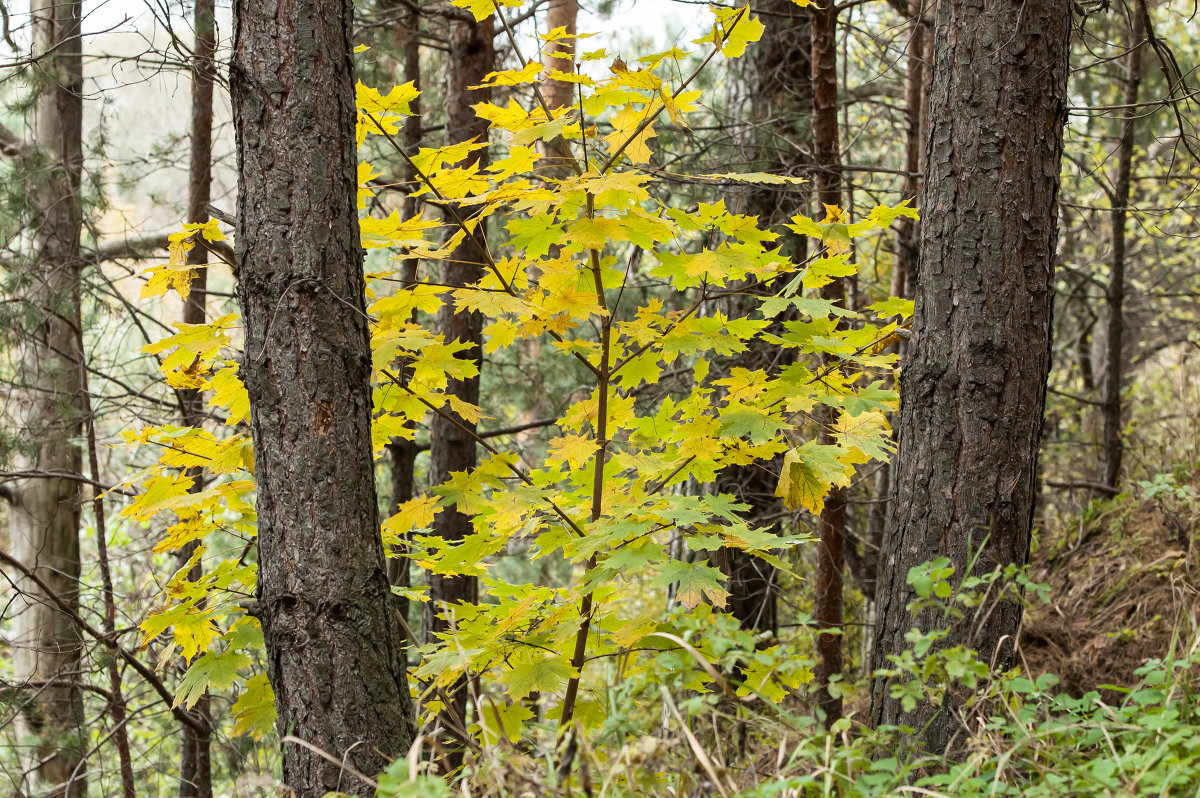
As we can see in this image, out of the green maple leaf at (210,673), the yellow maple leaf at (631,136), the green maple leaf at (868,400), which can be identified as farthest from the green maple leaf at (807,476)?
the green maple leaf at (210,673)

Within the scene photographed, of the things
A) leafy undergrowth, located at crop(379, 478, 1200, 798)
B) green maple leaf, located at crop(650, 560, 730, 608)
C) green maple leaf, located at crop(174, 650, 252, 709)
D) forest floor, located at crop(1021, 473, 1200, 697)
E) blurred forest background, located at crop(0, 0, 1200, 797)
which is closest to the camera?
leafy undergrowth, located at crop(379, 478, 1200, 798)

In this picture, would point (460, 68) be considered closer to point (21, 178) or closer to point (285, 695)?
point (21, 178)

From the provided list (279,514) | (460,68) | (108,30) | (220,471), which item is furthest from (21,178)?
(279,514)

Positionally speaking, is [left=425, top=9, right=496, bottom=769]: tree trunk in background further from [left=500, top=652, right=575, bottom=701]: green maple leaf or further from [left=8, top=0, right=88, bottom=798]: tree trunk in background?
[left=500, top=652, right=575, bottom=701]: green maple leaf

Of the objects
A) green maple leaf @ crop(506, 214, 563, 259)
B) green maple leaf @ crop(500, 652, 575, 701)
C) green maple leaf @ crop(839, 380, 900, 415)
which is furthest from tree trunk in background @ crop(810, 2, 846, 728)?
green maple leaf @ crop(500, 652, 575, 701)

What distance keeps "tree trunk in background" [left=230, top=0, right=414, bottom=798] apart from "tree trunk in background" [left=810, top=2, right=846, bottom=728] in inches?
77.9

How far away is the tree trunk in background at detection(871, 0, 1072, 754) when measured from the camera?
2.52 metres

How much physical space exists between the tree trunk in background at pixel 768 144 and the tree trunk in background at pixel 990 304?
92.6 inches

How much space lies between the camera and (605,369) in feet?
9.20

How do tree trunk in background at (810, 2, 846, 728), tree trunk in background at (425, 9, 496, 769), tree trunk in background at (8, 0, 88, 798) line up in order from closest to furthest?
tree trunk in background at (810, 2, 846, 728), tree trunk in background at (8, 0, 88, 798), tree trunk in background at (425, 9, 496, 769)

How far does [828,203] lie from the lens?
14.5ft

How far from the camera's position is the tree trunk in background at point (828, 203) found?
4086 millimetres

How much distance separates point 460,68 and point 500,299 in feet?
12.6

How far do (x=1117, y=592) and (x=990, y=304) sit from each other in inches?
131
